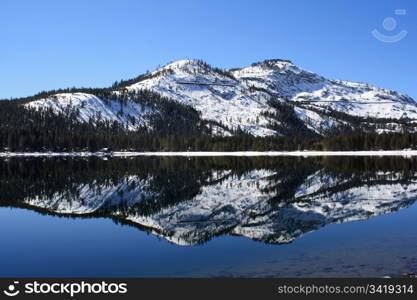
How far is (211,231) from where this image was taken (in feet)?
109

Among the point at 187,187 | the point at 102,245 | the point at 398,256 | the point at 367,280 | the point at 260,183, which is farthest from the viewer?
the point at 260,183

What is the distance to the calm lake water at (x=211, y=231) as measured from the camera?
23141mm

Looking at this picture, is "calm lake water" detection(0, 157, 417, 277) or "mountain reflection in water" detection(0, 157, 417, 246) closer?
"calm lake water" detection(0, 157, 417, 277)

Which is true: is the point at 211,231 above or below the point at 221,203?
below

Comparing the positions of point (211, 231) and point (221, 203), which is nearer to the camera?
point (211, 231)

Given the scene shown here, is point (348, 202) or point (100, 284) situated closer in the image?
point (100, 284)

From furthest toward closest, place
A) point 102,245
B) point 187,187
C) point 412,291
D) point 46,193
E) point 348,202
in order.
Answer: point 187,187 → point 46,193 → point 348,202 → point 102,245 → point 412,291

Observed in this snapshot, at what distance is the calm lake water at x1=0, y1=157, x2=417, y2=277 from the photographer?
23141 millimetres

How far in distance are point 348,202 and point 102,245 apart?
27.1m

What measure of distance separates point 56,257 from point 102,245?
3.63m

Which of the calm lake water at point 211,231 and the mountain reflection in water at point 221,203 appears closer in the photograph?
the calm lake water at point 211,231

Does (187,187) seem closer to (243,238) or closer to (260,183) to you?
(260,183)

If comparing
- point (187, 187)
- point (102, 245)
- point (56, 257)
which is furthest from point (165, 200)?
point (56, 257)

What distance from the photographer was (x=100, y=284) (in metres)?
Answer: 16.6
